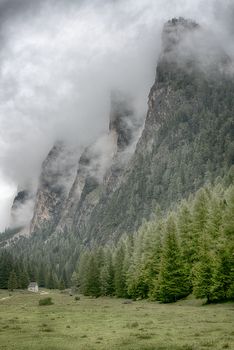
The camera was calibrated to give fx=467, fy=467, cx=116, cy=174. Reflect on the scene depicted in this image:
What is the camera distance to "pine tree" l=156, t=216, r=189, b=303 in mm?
71500

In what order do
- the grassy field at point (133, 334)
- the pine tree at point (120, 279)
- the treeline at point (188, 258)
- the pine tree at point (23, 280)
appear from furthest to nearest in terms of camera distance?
the pine tree at point (23, 280) → the pine tree at point (120, 279) → the treeline at point (188, 258) → the grassy field at point (133, 334)

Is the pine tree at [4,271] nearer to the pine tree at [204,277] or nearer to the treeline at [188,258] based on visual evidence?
the treeline at [188,258]

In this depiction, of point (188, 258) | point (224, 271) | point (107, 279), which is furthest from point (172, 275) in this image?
point (107, 279)

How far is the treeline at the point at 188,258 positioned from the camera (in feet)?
194

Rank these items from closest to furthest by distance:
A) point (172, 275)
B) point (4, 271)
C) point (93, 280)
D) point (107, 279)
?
1. point (172, 275)
2. point (107, 279)
3. point (93, 280)
4. point (4, 271)

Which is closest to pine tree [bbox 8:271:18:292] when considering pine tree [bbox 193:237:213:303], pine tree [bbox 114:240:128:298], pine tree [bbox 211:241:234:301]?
pine tree [bbox 114:240:128:298]

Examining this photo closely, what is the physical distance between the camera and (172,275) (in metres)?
71.6

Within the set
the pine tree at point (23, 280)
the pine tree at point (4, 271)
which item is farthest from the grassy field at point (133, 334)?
the pine tree at point (23, 280)

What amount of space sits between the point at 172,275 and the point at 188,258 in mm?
4210

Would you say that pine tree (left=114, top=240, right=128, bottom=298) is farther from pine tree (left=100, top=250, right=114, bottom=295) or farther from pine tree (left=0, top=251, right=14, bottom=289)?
pine tree (left=0, top=251, right=14, bottom=289)

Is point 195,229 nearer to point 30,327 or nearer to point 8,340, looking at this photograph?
point 30,327

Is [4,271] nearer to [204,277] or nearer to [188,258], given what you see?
[188,258]

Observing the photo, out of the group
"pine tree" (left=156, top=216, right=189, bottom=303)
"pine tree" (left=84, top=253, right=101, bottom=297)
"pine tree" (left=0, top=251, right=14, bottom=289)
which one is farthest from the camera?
"pine tree" (left=0, top=251, right=14, bottom=289)

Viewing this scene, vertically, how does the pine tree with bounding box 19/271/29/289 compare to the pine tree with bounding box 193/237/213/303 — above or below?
above
